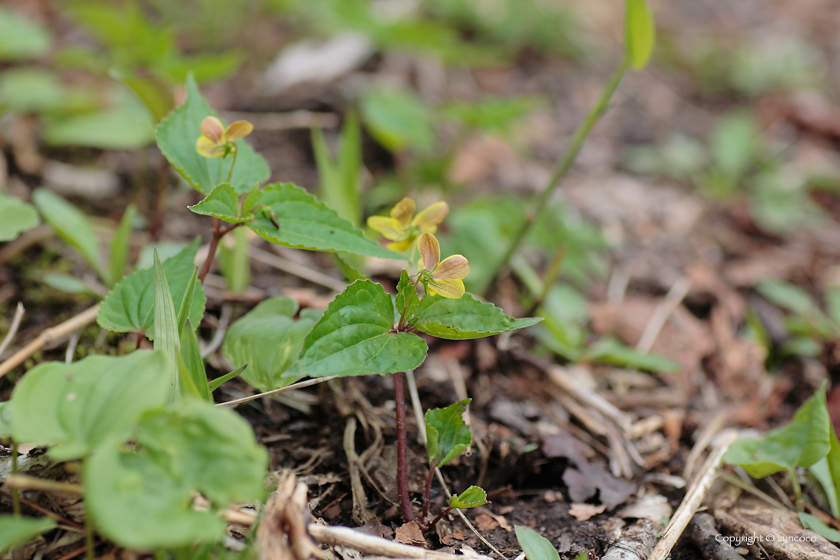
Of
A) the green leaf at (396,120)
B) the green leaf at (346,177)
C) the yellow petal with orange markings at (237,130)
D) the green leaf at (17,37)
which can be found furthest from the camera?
the green leaf at (396,120)

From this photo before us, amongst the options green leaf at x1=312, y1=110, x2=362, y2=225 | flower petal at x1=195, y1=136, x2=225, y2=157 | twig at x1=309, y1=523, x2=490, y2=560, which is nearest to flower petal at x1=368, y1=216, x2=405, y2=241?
flower petal at x1=195, y1=136, x2=225, y2=157

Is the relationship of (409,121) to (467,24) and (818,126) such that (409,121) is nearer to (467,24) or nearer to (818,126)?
(467,24)

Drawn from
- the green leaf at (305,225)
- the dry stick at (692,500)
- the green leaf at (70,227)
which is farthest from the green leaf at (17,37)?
the dry stick at (692,500)

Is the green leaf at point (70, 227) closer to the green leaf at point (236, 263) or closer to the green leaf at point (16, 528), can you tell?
the green leaf at point (236, 263)

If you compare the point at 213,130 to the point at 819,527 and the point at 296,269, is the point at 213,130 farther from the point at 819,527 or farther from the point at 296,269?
the point at 819,527

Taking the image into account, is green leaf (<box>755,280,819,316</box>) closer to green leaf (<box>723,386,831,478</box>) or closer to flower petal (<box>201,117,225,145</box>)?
green leaf (<box>723,386,831,478</box>)

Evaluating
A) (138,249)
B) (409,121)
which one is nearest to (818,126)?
(409,121)
